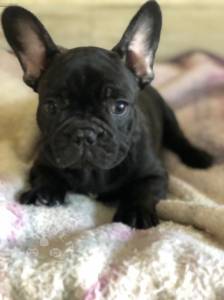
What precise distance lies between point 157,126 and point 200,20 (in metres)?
0.53

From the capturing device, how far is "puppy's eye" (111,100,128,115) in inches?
58.0

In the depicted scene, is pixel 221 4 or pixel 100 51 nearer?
pixel 100 51

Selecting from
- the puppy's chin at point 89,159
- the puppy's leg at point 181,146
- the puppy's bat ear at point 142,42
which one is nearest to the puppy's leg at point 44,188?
the puppy's chin at point 89,159

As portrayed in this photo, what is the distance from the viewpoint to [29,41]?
1587 mm

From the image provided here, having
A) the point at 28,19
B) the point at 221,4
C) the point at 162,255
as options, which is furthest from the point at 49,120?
the point at 221,4

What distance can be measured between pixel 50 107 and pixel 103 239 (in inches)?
15.1

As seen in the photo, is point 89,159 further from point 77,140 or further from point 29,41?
point 29,41

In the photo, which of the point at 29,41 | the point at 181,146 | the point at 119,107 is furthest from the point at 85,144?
the point at 181,146

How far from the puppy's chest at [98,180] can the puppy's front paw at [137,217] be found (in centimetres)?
12

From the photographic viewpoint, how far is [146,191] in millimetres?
1554

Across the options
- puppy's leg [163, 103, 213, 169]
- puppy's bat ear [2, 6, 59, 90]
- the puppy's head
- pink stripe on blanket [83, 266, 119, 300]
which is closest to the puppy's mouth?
the puppy's head

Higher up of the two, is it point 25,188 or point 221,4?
point 221,4

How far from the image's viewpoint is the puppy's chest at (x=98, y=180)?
1599 millimetres

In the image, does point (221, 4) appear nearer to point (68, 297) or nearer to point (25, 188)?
point (25, 188)
